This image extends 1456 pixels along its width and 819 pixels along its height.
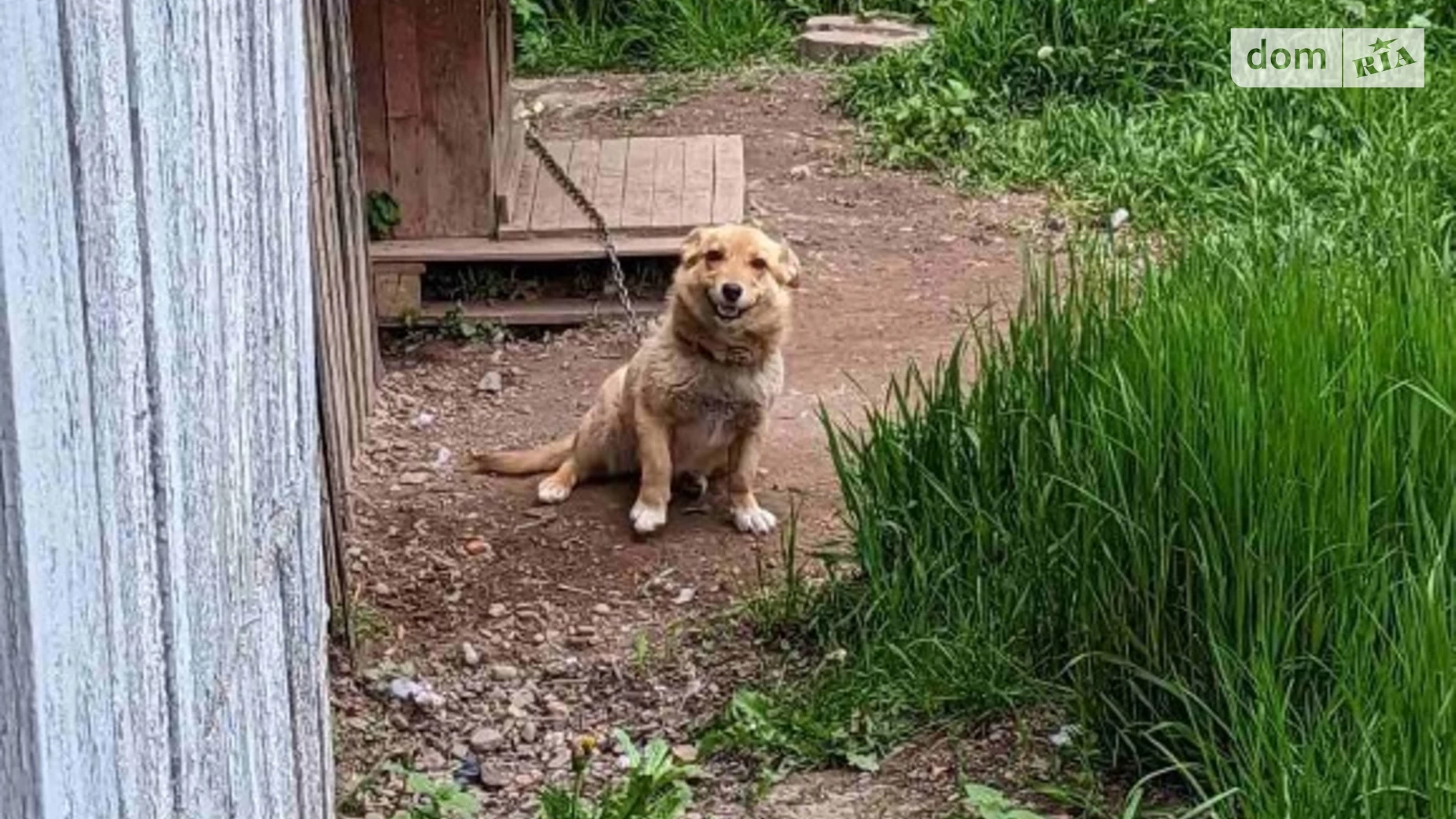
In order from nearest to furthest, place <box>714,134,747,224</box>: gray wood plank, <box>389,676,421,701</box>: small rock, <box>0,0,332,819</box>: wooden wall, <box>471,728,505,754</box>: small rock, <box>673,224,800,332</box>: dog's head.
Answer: <box>0,0,332,819</box>: wooden wall < <box>471,728,505,754</box>: small rock < <box>389,676,421,701</box>: small rock < <box>673,224,800,332</box>: dog's head < <box>714,134,747,224</box>: gray wood plank

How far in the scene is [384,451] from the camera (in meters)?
6.06

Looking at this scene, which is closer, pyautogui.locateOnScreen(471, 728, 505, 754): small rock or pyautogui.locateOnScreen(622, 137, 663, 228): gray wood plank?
pyautogui.locateOnScreen(471, 728, 505, 754): small rock

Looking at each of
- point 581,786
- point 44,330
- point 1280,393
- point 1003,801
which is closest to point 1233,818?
point 1003,801

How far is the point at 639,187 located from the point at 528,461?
192cm

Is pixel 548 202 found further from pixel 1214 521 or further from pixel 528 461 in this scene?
pixel 1214 521

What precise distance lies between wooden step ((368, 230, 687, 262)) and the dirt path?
25 centimetres

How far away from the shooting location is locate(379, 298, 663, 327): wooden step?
6.95m

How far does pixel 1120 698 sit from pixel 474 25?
3.58m

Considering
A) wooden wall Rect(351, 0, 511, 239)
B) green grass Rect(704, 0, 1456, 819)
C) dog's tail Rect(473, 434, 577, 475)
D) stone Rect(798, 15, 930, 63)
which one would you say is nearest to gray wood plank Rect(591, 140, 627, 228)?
wooden wall Rect(351, 0, 511, 239)

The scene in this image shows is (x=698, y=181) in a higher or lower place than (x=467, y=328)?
higher

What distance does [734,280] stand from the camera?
5.39 metres

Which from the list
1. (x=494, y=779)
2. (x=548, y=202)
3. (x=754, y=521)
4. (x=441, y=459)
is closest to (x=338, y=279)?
(x=441, y=459)

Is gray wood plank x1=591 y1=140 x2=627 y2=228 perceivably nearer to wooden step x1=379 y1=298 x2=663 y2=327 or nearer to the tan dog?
wooden step x1=379 y1=298 x2=663 y2=327

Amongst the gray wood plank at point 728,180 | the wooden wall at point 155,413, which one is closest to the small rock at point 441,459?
the gray wood plank at point 728,180
